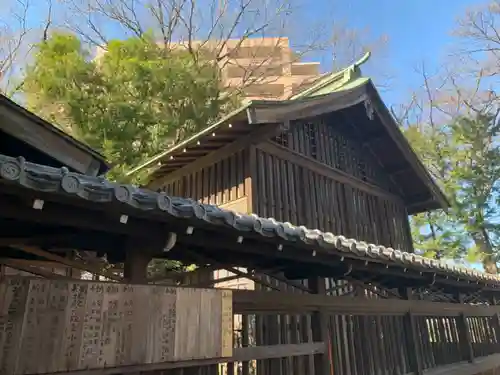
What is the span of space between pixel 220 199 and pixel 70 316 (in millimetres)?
4916

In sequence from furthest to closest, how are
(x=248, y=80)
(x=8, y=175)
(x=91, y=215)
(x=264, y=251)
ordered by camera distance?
(x=248, y=80), (x=264, y=251), (x=91, y=215), (x=8, y=175)

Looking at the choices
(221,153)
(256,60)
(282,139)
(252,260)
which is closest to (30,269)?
(252,260)

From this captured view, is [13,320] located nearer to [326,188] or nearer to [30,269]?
[30,269]

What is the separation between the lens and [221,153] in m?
7.93

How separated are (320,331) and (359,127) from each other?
21.6ft

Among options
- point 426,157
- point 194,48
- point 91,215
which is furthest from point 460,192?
point 91,215

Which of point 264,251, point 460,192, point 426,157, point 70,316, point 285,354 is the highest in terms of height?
point 426,157

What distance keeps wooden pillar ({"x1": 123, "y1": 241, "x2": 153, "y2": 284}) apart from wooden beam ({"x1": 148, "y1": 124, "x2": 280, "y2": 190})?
4078 mm

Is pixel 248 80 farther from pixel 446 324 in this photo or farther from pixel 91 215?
pixel 91 215

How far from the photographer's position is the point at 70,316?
2.94 m

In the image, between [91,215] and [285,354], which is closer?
[91,215]

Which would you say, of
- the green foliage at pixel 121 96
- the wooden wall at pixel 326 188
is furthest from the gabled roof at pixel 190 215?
the green foliage at pixel 121 96

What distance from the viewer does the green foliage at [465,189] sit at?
728 inches

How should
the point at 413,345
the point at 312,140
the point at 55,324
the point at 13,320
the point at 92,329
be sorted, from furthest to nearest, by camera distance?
1. the point at 312,140
2. the point at 413,345
3. the point at 92,329
4. the point at 55,324
5. the point at 13,320
